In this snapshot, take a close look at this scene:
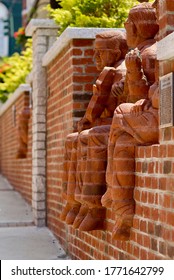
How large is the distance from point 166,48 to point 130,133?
828 millimetres

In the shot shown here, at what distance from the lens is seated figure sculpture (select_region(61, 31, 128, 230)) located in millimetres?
7766

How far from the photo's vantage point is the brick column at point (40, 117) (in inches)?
463

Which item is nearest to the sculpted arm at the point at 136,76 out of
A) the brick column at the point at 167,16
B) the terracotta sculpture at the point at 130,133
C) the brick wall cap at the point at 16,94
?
the terracotta sculpture at the point at 130,133

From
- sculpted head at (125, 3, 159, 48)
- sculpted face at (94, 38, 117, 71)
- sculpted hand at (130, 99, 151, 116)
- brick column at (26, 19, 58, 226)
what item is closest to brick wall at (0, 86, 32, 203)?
brick column at (26, 19, 58, 226)

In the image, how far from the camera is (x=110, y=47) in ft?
26.6

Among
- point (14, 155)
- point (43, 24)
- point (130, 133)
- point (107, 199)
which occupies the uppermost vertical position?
point (43, 24)

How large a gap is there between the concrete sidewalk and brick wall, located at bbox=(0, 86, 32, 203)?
54cm

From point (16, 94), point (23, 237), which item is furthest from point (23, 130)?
point (23, 237)

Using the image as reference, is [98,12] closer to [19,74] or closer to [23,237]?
[23,237]

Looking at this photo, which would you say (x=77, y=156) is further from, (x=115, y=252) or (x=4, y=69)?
(x=4, y=69)

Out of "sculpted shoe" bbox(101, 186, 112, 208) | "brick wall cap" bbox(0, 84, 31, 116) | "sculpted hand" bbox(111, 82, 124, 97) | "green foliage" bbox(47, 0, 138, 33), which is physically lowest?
"sculpted shoe" bbox(101, 186, 112, 208)

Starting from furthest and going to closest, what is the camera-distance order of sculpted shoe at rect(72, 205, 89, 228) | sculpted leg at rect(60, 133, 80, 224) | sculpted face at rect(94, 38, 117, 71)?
sculpted leg at rect(60, 133, 80, 224) < sculpted face at rect(94, 38, 117, 71) < sculpted shoe at rect(72, 205, 89, 228)

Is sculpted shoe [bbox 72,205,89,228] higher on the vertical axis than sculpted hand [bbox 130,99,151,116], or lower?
lower

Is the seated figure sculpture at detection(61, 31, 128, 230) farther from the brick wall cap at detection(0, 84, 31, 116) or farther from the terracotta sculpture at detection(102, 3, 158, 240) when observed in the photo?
the brick wall cap at detection(0, 84, 31, 116)
